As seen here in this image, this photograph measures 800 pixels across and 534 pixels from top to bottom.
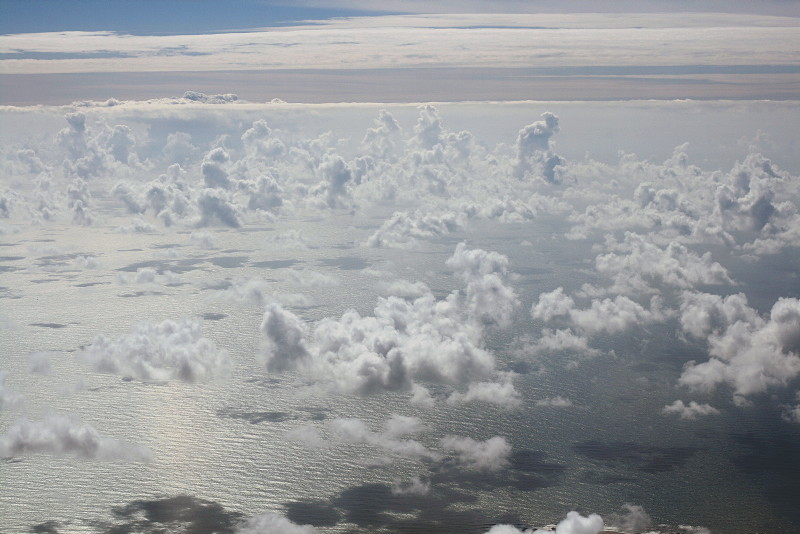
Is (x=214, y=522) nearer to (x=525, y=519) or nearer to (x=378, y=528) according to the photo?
(x=378, y=528)

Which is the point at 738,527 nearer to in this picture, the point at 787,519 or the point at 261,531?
the point at 787,519

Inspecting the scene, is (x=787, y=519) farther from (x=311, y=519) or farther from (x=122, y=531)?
(x=122, y=531)

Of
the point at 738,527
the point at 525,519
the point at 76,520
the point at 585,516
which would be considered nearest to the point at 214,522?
the point at 76,520

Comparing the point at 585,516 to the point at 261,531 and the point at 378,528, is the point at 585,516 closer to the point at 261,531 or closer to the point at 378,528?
the point at 378,528

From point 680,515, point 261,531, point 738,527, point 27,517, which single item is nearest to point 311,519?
point 261,531

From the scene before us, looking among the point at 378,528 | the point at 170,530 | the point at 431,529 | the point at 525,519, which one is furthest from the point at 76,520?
the point at 525,519
